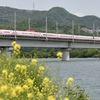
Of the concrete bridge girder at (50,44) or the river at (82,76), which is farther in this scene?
the concrete bridge girder at (50,44)

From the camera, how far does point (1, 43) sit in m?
69.0

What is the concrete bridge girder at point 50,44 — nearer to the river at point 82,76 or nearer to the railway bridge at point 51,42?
the railway bridge at point 51,42

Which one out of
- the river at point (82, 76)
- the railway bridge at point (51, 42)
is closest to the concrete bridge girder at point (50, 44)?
the railway bridge at point (51, 42)

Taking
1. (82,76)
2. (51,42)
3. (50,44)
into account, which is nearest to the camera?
(82,76)

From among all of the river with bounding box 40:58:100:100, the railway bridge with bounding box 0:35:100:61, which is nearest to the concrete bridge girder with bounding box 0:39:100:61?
the railway bridge with bounding box 0:35:100:61

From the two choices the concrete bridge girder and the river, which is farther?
the concrete bridge girder

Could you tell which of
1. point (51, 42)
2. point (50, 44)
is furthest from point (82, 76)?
point (51, 42)

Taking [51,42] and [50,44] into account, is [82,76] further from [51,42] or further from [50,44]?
[51,42]

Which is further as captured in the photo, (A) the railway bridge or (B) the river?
(A) the railway bridge

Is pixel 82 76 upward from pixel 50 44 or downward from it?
downward

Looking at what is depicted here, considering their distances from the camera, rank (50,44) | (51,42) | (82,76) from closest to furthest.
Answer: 1. (82,76)
2. (50,44)
3. (51,42)

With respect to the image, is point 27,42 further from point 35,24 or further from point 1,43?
point 35,24

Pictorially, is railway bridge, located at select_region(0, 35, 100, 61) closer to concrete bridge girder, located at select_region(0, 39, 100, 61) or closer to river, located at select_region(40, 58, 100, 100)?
concrete bridge girder, located at select_region(0, 39, 100, 61)

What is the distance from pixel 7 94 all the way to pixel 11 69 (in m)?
5.06
